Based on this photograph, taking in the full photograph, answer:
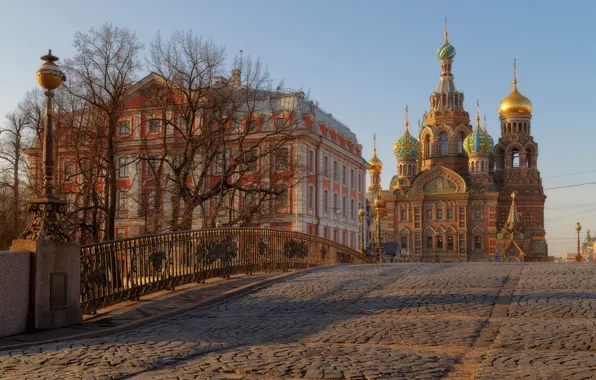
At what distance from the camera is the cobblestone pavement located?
6887 millimetres

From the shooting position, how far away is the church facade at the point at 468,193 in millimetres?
91500

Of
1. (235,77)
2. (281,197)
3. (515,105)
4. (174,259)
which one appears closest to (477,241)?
(515,105)

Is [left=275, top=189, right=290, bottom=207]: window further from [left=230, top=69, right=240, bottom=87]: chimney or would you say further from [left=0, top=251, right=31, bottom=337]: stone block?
[left=0, top=251, right=31, bottom=337]: stone block

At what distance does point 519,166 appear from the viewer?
312ft

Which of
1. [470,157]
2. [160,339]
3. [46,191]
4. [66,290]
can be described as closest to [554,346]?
[160,339]

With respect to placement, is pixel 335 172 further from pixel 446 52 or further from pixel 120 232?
pixel 446 52

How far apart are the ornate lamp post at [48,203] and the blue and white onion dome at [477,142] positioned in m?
87.5

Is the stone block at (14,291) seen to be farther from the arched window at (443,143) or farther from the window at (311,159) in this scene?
the arched window at (443,143)

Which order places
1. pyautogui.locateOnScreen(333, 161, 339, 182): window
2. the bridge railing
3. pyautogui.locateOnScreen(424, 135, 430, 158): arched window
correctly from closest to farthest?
the bridge railing → pyautogui.locateOnScreen(333, 161, 339, 182): window → pyautogui.locateOnScreen(424, 135, 430, 158): arched window

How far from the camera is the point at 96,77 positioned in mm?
30141

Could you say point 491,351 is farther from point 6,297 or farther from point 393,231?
point 393,231

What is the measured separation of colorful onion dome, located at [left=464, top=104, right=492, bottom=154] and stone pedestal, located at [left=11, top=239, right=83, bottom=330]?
288 feet

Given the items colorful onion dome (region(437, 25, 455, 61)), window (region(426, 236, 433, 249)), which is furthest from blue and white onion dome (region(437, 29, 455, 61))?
window (region(426, 236, 433, 249))

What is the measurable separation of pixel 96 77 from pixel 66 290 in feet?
70.7
